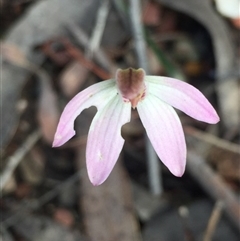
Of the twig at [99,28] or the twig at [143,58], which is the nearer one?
the twig at [143,58]

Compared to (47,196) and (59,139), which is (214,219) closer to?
(47,196)

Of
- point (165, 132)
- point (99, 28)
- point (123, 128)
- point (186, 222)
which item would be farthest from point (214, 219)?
point (99, 28)

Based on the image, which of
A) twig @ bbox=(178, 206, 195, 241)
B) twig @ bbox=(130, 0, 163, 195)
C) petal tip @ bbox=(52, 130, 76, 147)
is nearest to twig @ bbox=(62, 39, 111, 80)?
twig @ bbox=(130, 0, 163, 195)

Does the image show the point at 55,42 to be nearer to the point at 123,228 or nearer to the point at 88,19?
the point at 88,19

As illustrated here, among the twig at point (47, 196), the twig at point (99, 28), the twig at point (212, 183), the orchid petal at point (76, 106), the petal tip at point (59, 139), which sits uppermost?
the twig at point (99, 28)

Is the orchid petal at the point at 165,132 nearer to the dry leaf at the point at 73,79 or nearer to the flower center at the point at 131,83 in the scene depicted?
the flower center at the point at 131,83

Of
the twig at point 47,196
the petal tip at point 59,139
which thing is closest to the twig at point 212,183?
the twig at point 47,196

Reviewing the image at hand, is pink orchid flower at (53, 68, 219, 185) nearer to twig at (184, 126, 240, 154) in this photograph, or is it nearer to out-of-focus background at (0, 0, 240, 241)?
out-of-focus background at (0, 0, 240, 241)

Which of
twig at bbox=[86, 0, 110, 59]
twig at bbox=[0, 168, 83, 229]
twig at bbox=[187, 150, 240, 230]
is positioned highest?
twig at bbox=[86, 0, 110, 59]
